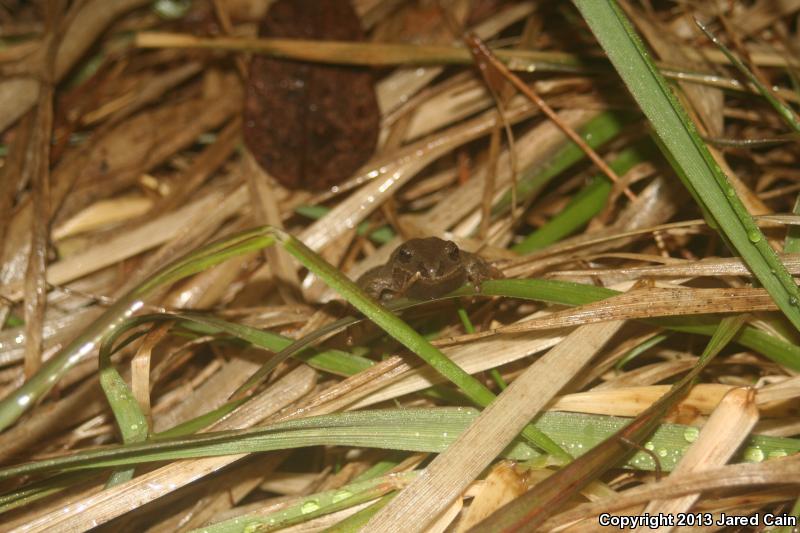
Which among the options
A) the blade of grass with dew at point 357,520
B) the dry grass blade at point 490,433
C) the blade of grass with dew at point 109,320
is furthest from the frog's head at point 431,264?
the blade of grass with dew at point 357,520

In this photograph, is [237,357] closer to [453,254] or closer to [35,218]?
[453,254]

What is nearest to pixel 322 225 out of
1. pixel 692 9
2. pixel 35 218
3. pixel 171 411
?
pixel 171 411

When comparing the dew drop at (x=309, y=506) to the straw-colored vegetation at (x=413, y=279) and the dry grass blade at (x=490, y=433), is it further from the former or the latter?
the dry grass blade at (x=490, y=433)

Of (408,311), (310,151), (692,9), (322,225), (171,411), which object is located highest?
(692,9)

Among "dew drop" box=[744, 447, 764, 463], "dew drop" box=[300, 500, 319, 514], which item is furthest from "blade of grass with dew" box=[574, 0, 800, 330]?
"dew drop" box=[300, 500, 319, 514]

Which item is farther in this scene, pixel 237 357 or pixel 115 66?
pixel 115 66

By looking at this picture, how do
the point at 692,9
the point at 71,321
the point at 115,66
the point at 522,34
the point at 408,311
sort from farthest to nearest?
the point at 115,66, the point at 522,34, the point at 692,9, the point at 71,321, the point at 408,311

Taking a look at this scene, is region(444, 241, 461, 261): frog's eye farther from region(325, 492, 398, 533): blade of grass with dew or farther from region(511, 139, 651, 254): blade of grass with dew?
region(325, 492, 398, 533): blade of grass with dew
